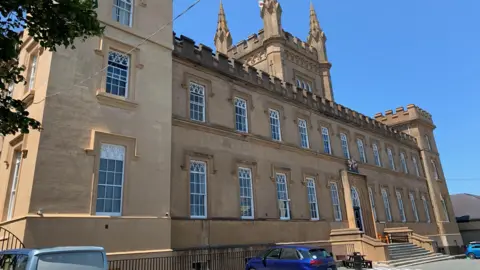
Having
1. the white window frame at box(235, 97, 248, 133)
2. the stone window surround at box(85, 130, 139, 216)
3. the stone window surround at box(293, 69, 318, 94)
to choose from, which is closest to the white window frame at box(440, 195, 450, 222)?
the stone window surround at box(293, 69, 318, 94)

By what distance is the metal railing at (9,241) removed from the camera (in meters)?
10.4

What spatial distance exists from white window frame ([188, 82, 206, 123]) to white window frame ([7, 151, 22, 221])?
7.62 m

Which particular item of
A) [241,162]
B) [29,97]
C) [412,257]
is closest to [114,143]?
[29,97]

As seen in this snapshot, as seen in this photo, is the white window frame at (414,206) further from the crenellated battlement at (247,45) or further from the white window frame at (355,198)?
the crenellated battlement at (247,45)

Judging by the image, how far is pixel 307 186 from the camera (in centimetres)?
2255

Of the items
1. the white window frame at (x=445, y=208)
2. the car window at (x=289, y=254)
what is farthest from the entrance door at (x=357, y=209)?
the white window frame at (x=445, y=208)

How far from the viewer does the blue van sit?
6590 millimetres

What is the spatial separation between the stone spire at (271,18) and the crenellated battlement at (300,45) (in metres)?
1.74

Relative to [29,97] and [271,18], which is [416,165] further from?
[29,97]

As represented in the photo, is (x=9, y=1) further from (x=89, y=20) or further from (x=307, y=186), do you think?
(x=307, y=186)

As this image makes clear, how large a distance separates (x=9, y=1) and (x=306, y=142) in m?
20.2

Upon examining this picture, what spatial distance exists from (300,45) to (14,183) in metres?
28.3

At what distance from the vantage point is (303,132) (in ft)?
79.7

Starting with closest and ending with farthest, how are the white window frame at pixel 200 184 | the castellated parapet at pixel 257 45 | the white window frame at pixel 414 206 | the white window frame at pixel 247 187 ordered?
the white window frame at pixel 200 184, the white window frame at pixel 247 187, the castellated parapet at pixel 257 45, the white window frame at pixel 414 206
